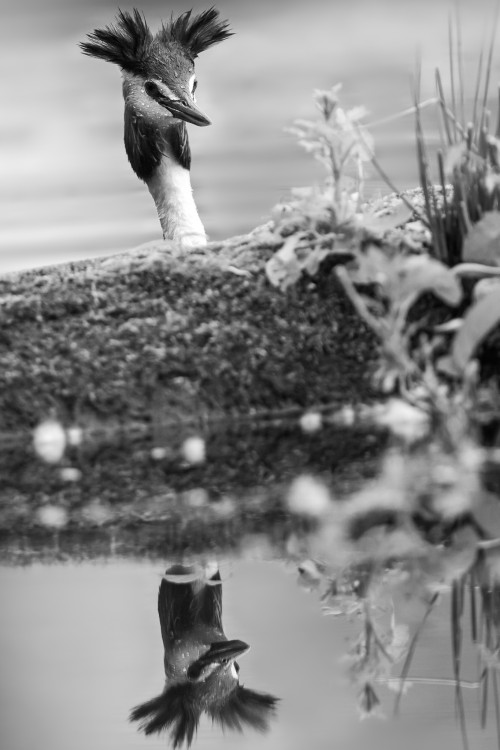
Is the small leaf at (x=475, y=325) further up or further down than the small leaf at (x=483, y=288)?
further down

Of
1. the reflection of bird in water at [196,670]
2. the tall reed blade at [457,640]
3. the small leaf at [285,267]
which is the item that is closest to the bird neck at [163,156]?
the small leaf at [285,267]

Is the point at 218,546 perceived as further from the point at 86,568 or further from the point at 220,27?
the point at 220,27

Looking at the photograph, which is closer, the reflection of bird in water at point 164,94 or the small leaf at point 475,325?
the small leaf at point 475,325

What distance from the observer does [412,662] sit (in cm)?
143

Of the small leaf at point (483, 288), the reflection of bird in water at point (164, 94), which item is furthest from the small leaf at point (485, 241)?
the reflection of bird in water at point (164, 94)

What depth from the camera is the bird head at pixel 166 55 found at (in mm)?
4656

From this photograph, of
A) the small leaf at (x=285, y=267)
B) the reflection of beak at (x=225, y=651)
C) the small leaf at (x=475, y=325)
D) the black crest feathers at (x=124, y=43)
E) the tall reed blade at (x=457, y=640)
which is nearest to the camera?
the tall reed blade at (x=457, y=640)

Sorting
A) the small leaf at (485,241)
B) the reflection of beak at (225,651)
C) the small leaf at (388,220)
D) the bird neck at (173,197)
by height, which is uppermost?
the bird neck at (173,197)

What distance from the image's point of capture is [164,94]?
4.72 meters

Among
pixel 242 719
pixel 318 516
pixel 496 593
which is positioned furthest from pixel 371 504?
pixel 242 719

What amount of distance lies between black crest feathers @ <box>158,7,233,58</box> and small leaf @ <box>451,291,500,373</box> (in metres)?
2.86

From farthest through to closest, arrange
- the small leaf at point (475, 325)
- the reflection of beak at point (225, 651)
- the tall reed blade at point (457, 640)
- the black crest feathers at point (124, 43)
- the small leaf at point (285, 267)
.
Result: the black crest feathers at point (124, 43), the small leaf at point (285, 267), the small leaf at point (475, 325), the reflection of beak at point (225, 651), the tall reed blade at point (457, 640)

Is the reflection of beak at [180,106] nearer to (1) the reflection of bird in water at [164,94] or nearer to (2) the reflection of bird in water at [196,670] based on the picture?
(1) the reflection of bird in water at [164,94]

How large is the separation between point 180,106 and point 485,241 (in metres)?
2.40
